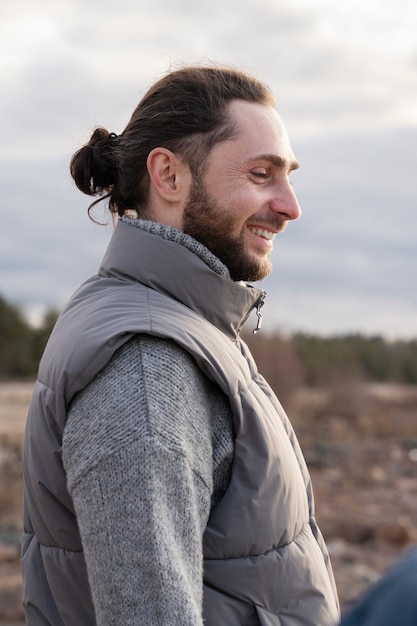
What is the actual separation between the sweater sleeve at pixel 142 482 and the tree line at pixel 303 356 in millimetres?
14526

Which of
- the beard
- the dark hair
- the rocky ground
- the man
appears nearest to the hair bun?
the dark hair

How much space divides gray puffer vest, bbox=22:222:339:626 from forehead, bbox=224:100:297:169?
1.10 ft

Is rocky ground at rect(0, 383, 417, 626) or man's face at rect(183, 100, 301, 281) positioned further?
rocky ground at rect(0, 383, 417, 626)

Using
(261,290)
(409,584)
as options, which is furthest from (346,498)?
(409,584)

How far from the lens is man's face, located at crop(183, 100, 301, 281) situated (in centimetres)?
222

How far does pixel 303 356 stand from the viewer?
21094 millimetres

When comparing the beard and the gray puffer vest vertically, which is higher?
the beard

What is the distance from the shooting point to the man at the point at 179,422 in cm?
172

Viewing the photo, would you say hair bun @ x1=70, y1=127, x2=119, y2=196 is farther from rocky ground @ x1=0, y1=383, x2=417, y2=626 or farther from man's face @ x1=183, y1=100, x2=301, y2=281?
rocky ground @ x1=0, y1=383, x2=417, y2=626

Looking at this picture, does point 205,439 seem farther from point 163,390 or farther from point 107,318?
point 107,318

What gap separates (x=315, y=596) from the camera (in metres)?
2.00

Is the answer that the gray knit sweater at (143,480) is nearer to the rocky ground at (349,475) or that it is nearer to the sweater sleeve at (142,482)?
the sweater sleeve at (142,482)

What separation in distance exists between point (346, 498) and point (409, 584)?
8990 mm

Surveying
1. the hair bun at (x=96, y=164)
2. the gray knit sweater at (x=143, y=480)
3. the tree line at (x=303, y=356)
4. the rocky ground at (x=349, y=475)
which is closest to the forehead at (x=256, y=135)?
the hair bun at (x=96, y=164)
